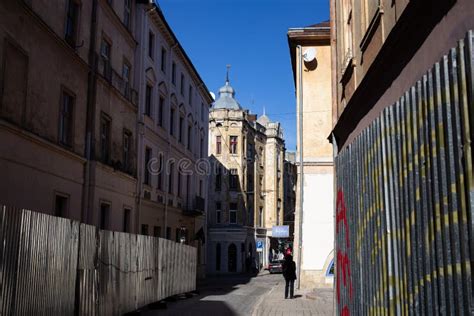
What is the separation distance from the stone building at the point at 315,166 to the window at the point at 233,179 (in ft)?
96.0

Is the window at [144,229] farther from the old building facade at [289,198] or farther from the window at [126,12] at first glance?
the old building facade at [289,198]

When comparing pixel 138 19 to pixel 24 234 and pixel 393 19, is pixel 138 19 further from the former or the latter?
pixel 393 19

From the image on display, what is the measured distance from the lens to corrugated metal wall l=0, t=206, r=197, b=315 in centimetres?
822

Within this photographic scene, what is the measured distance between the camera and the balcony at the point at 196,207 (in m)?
34.3

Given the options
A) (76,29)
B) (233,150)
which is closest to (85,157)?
(76,29)

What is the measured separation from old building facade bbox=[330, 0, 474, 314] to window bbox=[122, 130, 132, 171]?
16527mm

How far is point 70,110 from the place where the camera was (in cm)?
1786

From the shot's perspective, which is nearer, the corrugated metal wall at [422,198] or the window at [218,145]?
the corrugated metal wall at [422,198]

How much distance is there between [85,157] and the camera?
18562mm

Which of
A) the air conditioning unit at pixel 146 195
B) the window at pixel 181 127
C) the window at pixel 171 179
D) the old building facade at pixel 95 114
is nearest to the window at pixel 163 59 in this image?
the old building facade at pixel 95 114

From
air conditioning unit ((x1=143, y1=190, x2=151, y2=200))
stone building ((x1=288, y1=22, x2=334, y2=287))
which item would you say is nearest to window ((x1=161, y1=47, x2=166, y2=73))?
air conditioning unit ((x1=143, y1=190, x2=151, y2=200))

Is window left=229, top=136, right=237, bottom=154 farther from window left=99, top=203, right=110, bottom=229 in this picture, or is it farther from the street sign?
window left=99, top=203, right=110, bottom=229

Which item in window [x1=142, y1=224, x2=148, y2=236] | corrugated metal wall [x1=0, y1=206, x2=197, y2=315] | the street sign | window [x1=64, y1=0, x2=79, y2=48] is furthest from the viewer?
the street sign

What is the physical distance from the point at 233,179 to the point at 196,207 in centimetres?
1812
